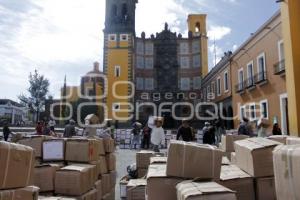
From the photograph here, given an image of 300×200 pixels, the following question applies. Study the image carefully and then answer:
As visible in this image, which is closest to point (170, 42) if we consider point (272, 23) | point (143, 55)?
point (143, 55)

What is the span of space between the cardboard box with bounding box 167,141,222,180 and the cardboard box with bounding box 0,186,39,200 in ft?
5.16

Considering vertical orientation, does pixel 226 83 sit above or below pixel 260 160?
above

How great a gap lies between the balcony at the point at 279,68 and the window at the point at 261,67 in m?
1.98

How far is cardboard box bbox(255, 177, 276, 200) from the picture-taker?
14.4ft

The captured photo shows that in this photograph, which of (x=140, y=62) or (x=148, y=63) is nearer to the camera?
(x=140, y=62)

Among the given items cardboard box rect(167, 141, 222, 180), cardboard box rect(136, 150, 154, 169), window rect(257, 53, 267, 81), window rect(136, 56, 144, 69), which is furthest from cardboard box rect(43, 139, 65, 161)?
window rect(136, 56, 144, 69)

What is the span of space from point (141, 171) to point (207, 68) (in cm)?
3736

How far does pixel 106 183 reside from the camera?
24.0 feet

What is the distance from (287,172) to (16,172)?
2.76 m

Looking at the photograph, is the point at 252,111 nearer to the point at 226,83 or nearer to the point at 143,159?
the point at 226,83

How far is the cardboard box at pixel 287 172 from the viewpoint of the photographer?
3.21 m

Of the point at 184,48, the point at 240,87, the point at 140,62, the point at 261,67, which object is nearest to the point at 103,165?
the point at 261,67

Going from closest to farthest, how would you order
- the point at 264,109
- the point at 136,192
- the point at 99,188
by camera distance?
1. the point at 136,192
2. the point at 99,188
3. the point at 264,109

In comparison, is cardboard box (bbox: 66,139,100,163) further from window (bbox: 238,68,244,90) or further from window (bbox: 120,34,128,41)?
window (bbox: 120,34,128,41)
